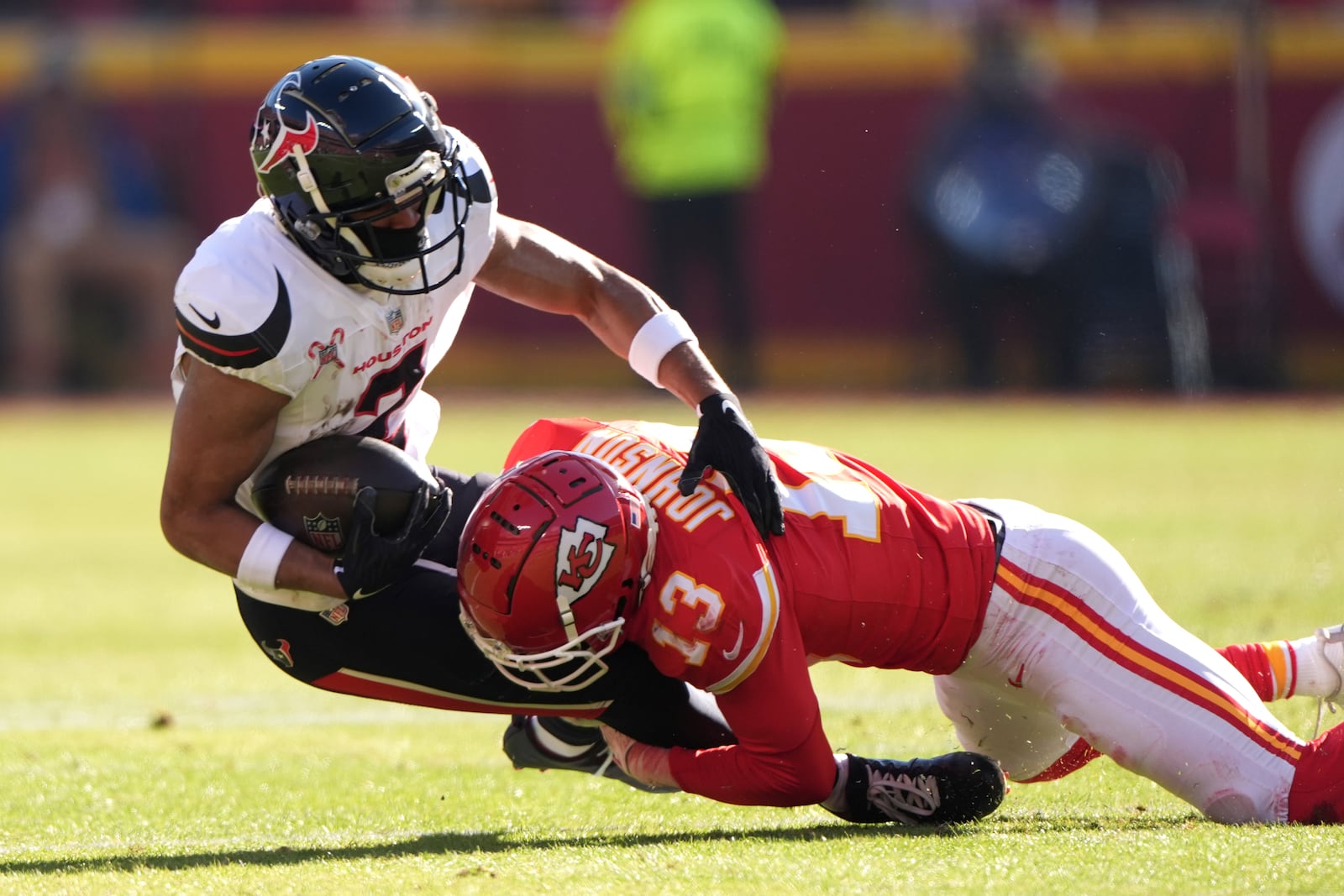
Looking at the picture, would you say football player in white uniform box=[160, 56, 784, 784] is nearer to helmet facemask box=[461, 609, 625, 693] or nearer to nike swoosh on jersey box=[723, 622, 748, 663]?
helmet facemask box=[461, 609, 625, 693]

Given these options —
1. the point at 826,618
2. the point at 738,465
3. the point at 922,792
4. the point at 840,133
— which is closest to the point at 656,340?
the point at 738,465

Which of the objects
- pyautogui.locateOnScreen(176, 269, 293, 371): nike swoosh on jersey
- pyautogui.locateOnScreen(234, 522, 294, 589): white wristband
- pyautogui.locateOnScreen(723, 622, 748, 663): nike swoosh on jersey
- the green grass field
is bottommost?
the green grass field

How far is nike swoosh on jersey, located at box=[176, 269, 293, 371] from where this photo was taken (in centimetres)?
386

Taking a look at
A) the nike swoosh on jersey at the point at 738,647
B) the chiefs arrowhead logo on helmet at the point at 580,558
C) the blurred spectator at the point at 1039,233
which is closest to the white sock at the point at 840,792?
the nike swoosh on jersey at the point at 738,647

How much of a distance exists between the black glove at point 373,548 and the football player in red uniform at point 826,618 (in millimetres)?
215

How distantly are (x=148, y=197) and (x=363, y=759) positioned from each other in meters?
10.6

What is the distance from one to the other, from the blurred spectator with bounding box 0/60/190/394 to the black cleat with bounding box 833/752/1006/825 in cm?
1117

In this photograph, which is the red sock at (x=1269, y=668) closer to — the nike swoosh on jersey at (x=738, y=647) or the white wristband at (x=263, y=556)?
the nike swoosh on jersey at (x=738, y=647)

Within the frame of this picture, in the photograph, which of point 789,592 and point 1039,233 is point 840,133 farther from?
point 789,592

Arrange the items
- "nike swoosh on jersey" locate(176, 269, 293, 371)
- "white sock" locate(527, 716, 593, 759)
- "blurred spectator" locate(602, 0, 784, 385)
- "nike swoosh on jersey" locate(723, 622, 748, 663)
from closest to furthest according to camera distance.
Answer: "nike swoosh on jersey" locate(723, 622, 748, 663) → "nike swoosh on jersey" locate(176, 269, 293, 371) → "white sock" locate(527, 716, 593, 759) → "blurred spectator" locate(602, 0, 784, 385)

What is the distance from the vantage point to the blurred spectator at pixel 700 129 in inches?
500

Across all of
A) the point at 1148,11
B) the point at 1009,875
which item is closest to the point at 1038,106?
the point at 1148,11

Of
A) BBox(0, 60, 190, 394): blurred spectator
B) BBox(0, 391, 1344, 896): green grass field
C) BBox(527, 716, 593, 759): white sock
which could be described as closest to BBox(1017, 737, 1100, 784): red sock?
BBox(0, 391, 1344, 896): green grass field

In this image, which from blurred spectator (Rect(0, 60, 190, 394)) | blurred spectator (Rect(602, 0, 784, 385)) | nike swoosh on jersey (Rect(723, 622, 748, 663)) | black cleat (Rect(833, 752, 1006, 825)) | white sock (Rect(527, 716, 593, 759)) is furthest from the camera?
blurred spectator (Rect(0, 60, 190, 394))
